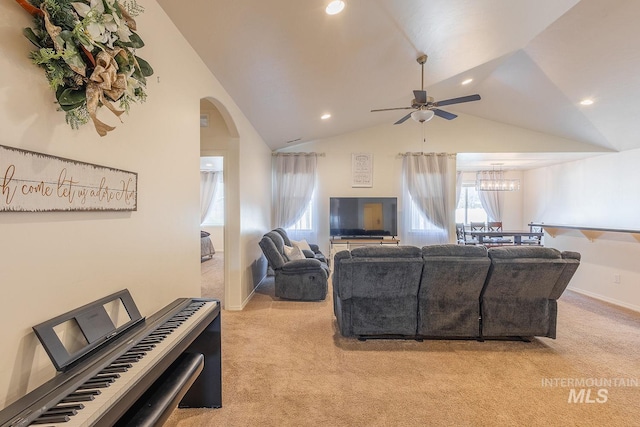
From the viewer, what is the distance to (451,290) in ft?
8.70

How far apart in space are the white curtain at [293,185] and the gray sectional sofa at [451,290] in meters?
3.33

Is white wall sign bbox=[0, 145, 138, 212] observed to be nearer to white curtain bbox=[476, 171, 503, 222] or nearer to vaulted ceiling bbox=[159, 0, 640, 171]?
vaulted ceiling bbox=[159, 0, 640, 171]

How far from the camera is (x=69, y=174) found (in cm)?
101

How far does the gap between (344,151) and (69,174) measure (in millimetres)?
5386

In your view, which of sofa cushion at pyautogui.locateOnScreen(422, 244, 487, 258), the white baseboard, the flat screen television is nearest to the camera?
sofa cushion at pyautogui.locateOnScreen(422, 244, 487, 258)

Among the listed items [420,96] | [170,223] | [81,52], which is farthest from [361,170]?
[81,52]

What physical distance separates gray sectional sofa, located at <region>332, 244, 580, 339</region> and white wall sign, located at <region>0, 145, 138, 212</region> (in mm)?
1872

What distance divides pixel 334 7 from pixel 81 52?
5.43 feet

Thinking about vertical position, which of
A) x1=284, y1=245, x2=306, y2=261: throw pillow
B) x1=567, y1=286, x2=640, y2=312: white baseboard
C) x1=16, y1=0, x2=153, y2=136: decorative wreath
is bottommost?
x1=567, y1=286, x2=640, y2=312: white baseboard

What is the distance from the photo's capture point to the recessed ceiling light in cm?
193

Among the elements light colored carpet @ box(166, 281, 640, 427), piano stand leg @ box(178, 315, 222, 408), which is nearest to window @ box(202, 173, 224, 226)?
light colored carpet @ box(166, 281, 640, 427)

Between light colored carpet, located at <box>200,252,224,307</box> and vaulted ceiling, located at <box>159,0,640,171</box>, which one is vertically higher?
vaulted ceiling, located at <box>159,0,640,171</box>

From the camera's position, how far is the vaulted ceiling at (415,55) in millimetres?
2027

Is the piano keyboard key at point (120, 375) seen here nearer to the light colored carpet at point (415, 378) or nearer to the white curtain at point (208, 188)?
the light colored carpet at point (415, 378)
